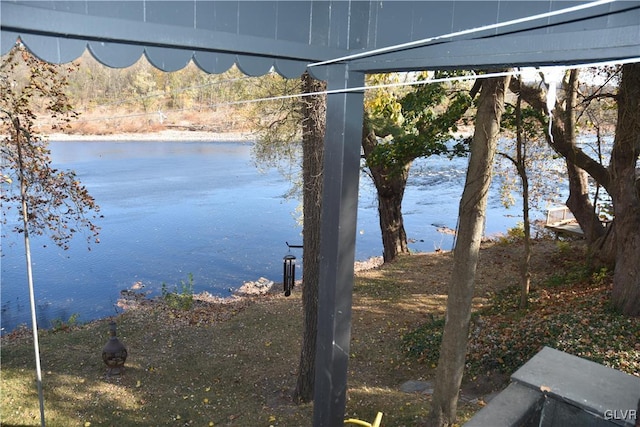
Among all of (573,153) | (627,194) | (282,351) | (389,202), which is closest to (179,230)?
(389,202)

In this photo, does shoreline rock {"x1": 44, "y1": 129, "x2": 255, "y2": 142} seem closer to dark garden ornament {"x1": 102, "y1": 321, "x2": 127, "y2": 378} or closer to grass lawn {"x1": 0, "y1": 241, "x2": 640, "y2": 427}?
grass lawn {"x1": 0, "y1": 241, "x2": 640, "y2": 427}

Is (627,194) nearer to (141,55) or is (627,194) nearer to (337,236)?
(337,236)

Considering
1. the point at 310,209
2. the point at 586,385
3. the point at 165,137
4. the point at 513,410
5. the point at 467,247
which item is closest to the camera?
the point at 513,410

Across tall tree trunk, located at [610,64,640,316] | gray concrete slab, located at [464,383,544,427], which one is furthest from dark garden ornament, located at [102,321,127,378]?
tall tree trunk, located at [610,64,640,316]

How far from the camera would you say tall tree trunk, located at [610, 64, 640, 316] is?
684 cm

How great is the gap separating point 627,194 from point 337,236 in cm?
716

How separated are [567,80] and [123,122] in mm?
28295

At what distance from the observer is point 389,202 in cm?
1294

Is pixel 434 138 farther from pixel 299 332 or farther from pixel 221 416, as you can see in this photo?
pixel 221 416

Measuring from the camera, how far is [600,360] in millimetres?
5727

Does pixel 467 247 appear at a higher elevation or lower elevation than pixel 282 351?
higher

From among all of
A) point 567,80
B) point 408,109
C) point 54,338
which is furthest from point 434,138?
point 54,338

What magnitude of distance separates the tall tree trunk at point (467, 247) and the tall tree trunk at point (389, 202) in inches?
277

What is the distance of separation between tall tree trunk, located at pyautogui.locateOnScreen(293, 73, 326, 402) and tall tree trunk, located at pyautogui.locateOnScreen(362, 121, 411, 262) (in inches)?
234
